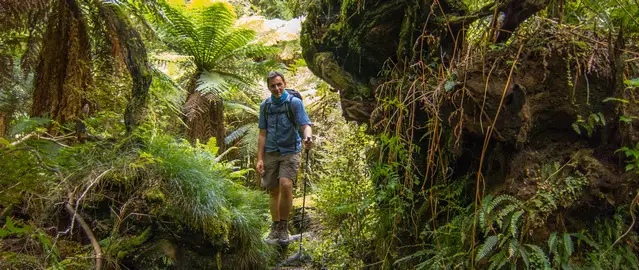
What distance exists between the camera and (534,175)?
2.38m

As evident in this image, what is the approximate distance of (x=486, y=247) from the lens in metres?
2.24

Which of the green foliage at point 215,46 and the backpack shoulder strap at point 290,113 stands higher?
the green foliage at point 215,46

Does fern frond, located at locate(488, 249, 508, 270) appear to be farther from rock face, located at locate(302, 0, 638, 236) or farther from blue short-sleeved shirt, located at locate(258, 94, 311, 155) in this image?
blue short-sleeved shirt, located at locate(258, 94, 311, 155)

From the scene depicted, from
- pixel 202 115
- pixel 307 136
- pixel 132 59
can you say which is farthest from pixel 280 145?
pixel 202 115

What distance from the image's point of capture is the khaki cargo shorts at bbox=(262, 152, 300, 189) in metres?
4.32

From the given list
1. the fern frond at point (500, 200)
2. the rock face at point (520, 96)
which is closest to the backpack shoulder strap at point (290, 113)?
the rock face at point (520, 96)

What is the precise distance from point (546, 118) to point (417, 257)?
1.25 metres

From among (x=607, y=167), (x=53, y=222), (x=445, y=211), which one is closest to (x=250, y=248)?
(x=53, y=222)

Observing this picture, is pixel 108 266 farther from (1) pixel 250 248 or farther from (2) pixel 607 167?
(2) pixel 607 167

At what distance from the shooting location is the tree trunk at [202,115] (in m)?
6.70

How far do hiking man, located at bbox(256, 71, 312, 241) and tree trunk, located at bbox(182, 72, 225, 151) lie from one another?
2494 mm

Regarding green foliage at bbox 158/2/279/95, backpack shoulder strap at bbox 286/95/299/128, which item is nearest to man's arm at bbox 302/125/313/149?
backpack shoulder strap at bbox 286/95/299/128

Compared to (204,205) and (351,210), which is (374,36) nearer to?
(351,210)

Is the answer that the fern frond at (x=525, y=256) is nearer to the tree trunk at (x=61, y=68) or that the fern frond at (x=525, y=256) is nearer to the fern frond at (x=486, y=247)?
the fern frond at (x=486, y=247)
